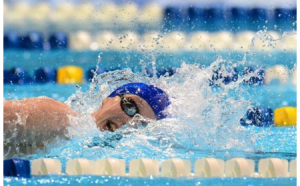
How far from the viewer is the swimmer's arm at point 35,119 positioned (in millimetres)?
1854

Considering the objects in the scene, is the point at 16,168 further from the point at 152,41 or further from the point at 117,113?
the point at 152,41

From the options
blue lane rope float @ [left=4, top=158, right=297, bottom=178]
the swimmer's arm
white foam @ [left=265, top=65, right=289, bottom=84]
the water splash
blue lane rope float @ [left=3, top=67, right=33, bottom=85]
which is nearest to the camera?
blue lane rope float @ [left=4, top=158, right=297, bottom=178]

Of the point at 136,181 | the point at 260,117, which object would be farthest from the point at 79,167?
the point at 260,117

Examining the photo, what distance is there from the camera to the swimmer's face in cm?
204

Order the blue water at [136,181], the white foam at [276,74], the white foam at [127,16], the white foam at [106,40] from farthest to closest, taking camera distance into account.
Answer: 1. the white foam at [127,16]
2. the white foam at [106,40]
3. the white foam at [276,74]
4. the blue water at [136,181]

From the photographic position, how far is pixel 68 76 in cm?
432

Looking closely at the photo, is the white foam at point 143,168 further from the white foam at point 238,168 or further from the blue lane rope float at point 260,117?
the blue lane rope float at point 260,117

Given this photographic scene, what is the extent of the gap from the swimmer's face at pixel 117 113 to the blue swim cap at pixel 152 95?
0.02 metres

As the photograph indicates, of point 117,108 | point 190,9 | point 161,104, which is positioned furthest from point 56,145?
point 190,9

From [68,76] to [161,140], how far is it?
2.29 m

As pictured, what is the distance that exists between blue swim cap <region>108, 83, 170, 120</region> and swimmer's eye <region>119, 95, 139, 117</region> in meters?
0.05

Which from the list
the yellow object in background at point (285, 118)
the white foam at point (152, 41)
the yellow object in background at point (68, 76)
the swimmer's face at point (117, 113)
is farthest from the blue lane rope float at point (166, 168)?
the white foam at point (152, 41)

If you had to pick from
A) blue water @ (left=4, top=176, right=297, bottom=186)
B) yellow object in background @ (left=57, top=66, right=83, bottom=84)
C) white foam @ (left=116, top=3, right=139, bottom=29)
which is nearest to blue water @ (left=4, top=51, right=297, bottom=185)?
blue water @ (left=4, top=176, right=297, bottom=186)

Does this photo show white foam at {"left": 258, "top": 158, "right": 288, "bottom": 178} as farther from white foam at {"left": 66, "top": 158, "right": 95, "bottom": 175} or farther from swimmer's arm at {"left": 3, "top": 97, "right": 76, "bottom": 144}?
swimmer's arm at {"left": 3, "top": 97, "right": 76, "bottom": 144}
